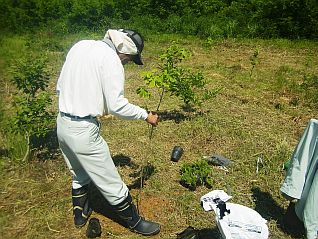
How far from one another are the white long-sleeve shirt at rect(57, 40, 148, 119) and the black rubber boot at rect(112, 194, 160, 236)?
0.97m

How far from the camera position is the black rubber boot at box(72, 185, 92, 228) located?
3762mm

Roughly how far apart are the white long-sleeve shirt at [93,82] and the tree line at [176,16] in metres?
8.62

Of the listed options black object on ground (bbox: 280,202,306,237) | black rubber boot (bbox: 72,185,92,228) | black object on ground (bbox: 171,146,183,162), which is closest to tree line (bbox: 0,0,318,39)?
black object on ground (bbox: 171,146,183,162)

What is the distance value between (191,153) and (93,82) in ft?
8.30

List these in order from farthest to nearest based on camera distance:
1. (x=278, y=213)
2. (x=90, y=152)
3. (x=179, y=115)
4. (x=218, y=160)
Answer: (x=179, y=115), (x=218, y=160), (x=278, y=213), (x=90, y=152)

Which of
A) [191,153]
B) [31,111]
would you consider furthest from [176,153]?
[31,111]

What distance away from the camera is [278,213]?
4086 millimetres

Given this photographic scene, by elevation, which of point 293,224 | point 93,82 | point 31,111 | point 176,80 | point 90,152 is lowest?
point 293,224

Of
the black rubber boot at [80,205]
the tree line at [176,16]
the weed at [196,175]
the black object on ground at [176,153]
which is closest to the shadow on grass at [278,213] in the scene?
the weed at [196,175]

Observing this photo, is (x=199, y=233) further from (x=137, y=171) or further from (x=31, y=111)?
(x=31, y=111)

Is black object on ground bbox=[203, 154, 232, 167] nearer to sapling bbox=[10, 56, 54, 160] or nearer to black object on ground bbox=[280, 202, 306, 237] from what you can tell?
black object on ground bbox=[280, 202, 306, 237]

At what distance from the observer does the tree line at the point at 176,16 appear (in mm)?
11172

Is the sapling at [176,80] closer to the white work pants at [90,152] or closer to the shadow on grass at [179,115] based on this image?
the shadow on grass at [179,115]

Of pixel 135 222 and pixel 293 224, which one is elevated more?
pixel 293 224
